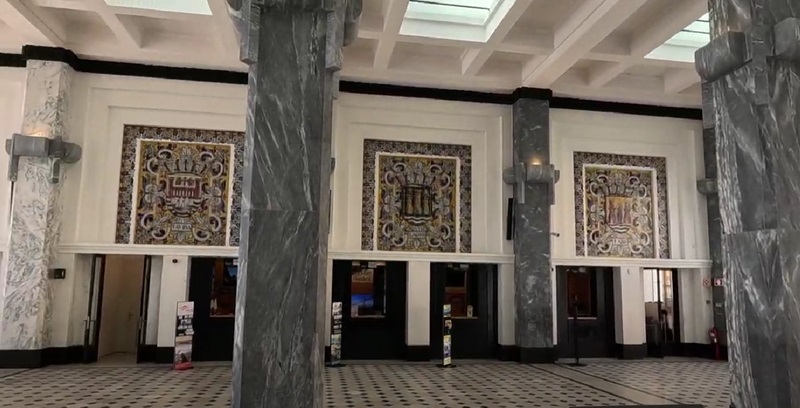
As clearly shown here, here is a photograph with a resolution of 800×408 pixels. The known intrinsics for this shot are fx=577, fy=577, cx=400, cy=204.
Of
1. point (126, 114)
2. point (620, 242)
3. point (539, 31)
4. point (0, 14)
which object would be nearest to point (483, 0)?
point (539, 31)

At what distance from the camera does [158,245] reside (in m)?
9.84

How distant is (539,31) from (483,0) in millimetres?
A: 1227

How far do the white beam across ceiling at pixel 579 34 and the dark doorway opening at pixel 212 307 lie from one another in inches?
250

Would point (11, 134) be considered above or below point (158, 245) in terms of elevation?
above

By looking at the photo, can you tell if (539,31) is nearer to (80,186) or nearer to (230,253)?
(230,253)

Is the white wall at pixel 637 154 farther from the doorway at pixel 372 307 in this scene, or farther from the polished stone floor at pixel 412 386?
the doorway at pixel 372 307

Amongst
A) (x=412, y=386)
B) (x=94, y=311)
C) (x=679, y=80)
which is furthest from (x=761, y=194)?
(x=94, y=311)

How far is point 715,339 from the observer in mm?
11180

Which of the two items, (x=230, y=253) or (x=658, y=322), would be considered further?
(x=658, y=322)

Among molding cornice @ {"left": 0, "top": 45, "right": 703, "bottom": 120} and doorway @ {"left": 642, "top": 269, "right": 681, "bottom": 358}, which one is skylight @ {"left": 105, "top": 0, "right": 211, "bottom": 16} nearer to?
molding cornice @ {"left": 0, "top": 45, "right": 703, "bottom": 120}

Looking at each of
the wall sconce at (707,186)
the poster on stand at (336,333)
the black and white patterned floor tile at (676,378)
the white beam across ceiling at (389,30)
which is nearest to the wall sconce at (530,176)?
the white beam across ceiling at (389,30)

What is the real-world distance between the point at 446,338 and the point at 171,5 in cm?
669

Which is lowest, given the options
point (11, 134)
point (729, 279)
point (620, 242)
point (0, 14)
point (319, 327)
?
point (319, 327)

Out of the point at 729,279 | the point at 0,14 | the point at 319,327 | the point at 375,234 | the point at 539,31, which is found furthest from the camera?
the point at 375,234
